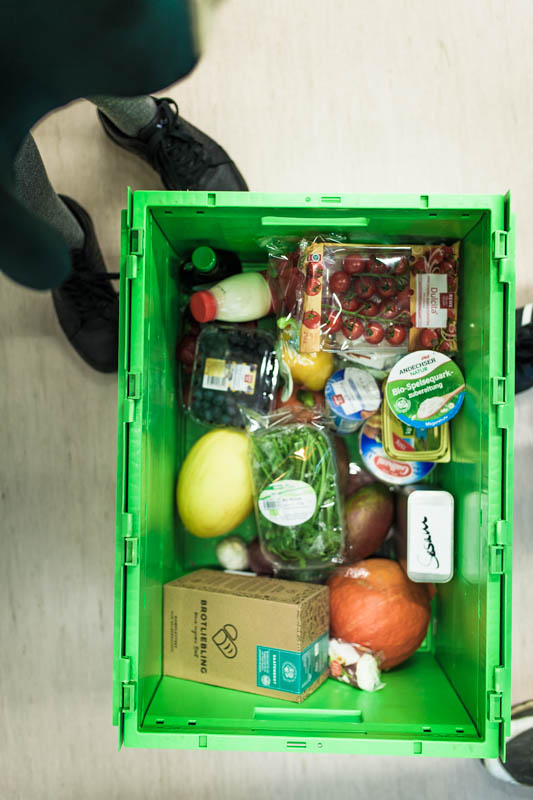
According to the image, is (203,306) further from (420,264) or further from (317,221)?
(420,264)

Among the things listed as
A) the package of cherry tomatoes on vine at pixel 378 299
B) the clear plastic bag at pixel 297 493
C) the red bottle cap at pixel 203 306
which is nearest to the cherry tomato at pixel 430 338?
the package of cherry tomatoes on vine at pixel 378 299

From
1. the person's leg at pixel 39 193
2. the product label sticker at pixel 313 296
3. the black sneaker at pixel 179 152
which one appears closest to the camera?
the person's leg at pixel 39 193

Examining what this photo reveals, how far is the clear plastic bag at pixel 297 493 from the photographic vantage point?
943 millimetres

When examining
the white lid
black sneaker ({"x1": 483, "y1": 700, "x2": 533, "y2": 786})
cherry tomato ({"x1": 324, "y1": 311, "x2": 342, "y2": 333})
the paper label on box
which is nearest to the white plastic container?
cherry tomato ({"x1": 324, "y1": 311, "x2": 342, "y2": 333})

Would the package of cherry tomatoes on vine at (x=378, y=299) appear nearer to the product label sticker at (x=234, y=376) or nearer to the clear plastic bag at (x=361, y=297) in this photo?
the clear plastic bag at (x=361, y=297)

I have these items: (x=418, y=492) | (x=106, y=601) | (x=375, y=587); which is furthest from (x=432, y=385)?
(x=106, y=601)

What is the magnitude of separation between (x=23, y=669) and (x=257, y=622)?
568 mm

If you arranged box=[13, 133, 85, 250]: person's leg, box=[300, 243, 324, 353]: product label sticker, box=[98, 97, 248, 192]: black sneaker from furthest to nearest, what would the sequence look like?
1. box=[98, 97, 248, 192]: black sneaker
2. box=[300, 243, 324, 353]: product label sticker
3. box=[13, 133, 85, 250]: person's leg

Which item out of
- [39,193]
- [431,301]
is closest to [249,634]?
[431,301]

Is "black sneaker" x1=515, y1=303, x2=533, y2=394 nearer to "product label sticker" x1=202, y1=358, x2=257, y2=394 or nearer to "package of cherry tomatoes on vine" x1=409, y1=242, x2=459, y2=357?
"package of cherry tomatoes on vine" x1=409, y1=242, x2=459, y2=357

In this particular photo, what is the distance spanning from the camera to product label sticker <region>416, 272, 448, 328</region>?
0.94m

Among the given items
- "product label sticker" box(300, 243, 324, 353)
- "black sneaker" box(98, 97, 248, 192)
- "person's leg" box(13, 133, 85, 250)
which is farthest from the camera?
"black sneaker" box(98, 97, 248, 192)

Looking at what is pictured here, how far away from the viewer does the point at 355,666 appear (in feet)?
3.03

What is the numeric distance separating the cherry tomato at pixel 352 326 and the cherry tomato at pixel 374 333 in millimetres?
11
